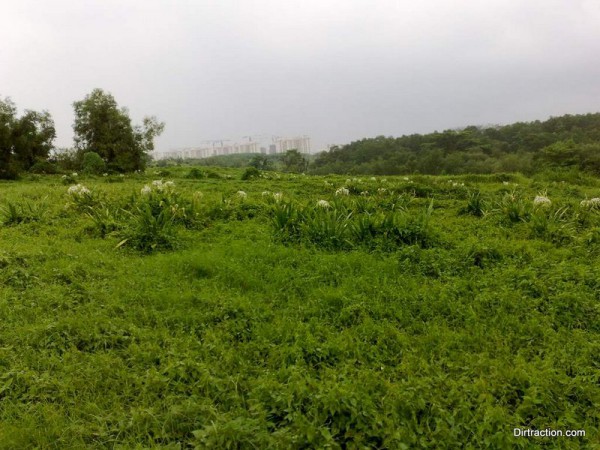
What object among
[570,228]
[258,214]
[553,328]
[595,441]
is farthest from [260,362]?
[570,228]

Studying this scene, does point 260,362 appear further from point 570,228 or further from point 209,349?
point 570,228

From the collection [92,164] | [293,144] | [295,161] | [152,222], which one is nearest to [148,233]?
[152,222]

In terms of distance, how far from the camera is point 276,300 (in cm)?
370

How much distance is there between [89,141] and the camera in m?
19.0

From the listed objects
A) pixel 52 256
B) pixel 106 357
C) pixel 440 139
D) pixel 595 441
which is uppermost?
pixel 440 139

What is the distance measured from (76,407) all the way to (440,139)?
44.5 m

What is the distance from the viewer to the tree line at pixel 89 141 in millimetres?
→ 16969

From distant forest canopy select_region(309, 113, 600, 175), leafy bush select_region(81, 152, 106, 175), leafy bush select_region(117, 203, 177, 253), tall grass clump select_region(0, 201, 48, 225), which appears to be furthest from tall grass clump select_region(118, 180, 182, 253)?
distant forest canopy select_region(309, 113, 600, 175)

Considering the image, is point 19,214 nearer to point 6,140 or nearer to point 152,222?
point 152,222

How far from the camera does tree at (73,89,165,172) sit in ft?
60.7

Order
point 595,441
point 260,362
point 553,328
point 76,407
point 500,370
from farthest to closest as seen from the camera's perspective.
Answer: point 553,328 < point 260,362 < point 500,370 < point 76,407 < point 595,441

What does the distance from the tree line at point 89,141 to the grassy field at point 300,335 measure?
13.9m

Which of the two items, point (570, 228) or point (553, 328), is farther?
point (570, 228)

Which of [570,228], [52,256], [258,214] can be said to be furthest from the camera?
[258,214]
